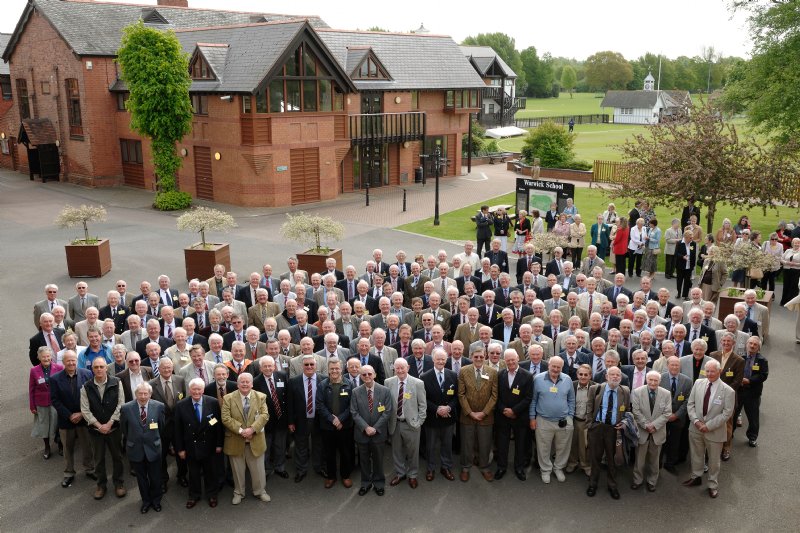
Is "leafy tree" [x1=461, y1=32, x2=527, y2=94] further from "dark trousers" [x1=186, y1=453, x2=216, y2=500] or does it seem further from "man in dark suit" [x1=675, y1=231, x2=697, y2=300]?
"dark trousers" [x1=186, y1=453, x2=216, y2=500]

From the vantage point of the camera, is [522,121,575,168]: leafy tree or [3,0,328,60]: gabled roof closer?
[3,0,328,60]: gabled roof

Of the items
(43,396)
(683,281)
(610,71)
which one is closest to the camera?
(43,396)

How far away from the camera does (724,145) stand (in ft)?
66.3

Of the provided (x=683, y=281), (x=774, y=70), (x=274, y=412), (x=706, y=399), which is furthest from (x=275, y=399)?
(x=774, y=70)

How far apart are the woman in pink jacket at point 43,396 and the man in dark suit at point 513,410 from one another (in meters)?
6.30

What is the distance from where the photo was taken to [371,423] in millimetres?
9539

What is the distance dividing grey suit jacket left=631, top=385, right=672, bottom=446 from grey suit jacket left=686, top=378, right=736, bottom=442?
1.22 ft

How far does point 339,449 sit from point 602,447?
11.8ft

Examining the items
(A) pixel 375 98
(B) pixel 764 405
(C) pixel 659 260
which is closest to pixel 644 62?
(A) pixel 375 98

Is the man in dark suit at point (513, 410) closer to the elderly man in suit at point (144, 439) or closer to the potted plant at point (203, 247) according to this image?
the elderly man in suit at point (144, 439)

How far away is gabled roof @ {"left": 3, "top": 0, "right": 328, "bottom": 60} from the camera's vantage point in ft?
122

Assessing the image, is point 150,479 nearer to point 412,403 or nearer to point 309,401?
point 309,401

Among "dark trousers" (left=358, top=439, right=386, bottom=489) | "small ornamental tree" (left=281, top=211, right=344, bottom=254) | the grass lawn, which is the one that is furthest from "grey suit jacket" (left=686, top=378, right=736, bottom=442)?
the grass lawn

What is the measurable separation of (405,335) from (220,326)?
12.0 feet
